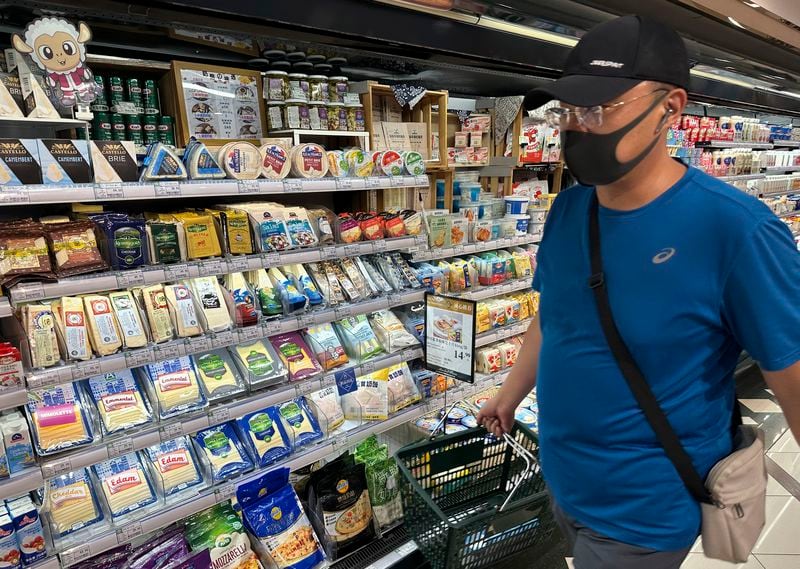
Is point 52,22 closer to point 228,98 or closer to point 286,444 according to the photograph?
point 228,98

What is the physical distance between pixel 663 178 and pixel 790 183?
830cm

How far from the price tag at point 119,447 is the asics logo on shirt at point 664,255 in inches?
75.2

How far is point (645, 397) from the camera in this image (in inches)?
46.0

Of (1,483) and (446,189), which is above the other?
(446,189)

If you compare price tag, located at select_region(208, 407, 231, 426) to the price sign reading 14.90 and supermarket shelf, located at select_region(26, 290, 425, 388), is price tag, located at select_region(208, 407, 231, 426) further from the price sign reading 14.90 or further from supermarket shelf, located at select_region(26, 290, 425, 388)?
the price sign reading 14.90

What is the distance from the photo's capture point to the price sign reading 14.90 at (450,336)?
7.89 ft

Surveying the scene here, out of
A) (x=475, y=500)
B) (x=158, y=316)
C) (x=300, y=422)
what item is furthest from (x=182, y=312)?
(x=475, y=500)

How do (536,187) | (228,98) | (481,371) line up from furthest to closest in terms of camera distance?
(536,187) < (481,371) < (228,98)

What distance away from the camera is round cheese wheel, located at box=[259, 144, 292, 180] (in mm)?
2178

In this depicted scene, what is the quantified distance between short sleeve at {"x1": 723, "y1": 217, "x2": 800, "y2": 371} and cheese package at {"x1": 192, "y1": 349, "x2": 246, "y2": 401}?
1917 mm

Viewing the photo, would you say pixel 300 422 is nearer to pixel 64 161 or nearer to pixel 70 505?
pixel 70 505

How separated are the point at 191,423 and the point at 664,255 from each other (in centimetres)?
184

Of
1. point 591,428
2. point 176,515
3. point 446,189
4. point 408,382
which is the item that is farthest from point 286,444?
point 446,189

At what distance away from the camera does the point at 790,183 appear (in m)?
7.44
